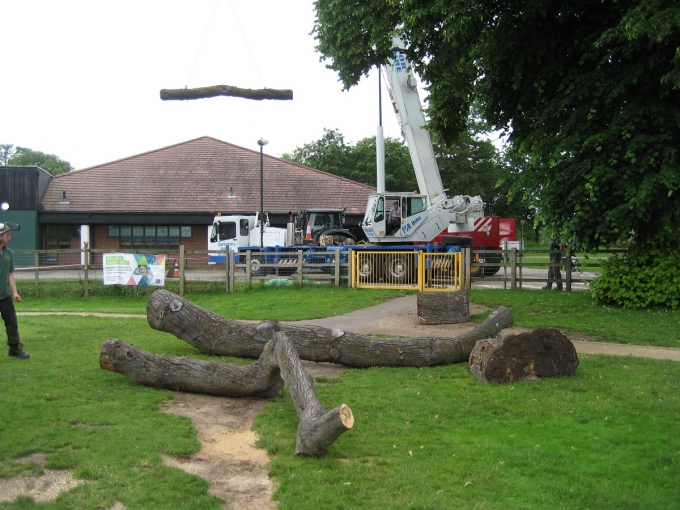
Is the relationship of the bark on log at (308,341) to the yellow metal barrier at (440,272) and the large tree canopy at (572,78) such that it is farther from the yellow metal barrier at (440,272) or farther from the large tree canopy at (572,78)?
the yellow metal barrier at (440,272)

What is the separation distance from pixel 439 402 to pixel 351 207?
33324 millimetres

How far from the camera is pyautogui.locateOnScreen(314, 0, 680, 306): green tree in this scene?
14.1 metres

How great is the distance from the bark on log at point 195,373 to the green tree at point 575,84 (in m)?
8.77

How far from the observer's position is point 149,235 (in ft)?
132

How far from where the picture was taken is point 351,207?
4088cm

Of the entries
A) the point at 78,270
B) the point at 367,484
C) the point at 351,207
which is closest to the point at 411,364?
the point at 367,484

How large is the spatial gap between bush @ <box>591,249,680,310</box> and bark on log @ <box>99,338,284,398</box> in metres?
11.1

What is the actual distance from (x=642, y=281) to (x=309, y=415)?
1270 centimetres

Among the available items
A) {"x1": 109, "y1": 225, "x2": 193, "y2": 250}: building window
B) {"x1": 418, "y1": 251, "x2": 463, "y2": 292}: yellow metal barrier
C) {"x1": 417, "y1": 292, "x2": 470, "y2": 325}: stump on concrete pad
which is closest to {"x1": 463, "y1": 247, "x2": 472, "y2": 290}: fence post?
{"x1": 418, "y1": 251, "x2": 463, "y2": 292}: yellow metal barrier

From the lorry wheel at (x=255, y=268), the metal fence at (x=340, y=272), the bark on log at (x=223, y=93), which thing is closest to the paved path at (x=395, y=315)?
the metal fence at (x=340, y=272)

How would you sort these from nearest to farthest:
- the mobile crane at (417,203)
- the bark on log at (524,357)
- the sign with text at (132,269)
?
the bark on log at (524,357)
the sign with text at (132,269)
the mobile crane at (417,203)

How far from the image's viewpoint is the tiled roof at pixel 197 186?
3978 centimetres

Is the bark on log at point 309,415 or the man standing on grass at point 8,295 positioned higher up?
the man standing on grass at point 8,295

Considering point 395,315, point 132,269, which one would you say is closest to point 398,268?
point 395,315
